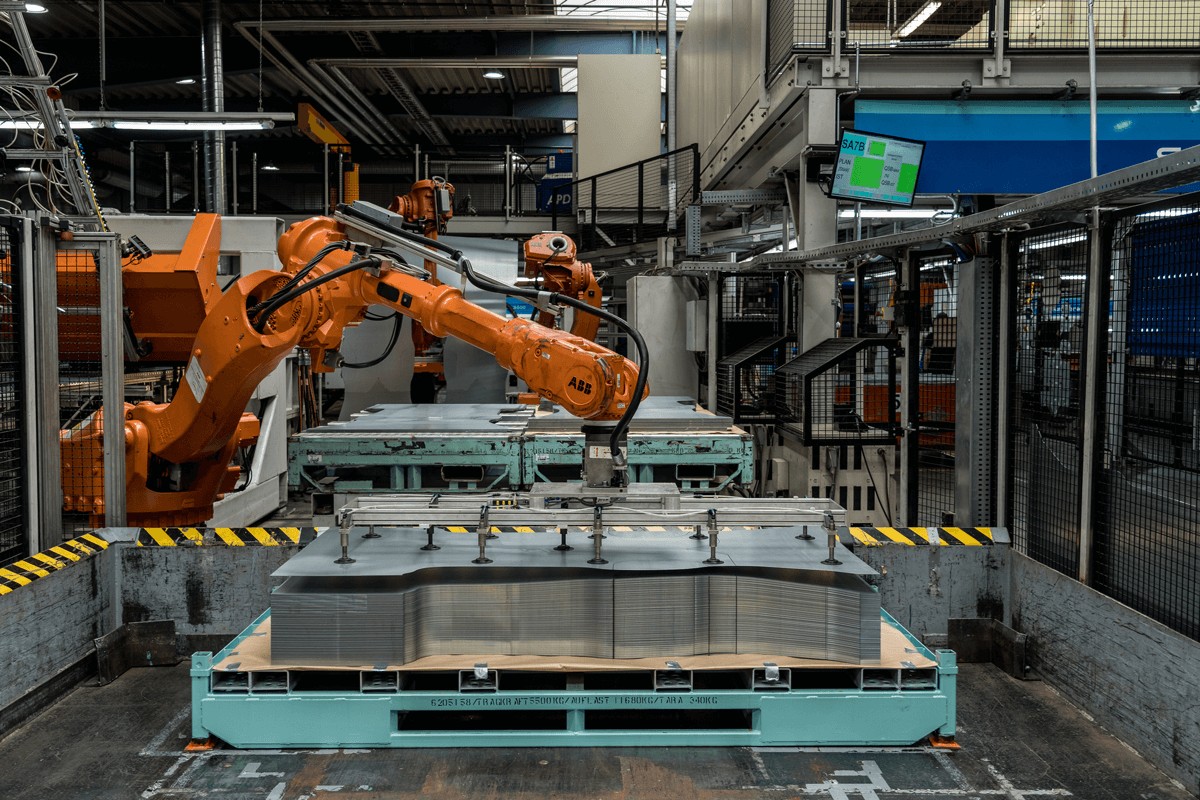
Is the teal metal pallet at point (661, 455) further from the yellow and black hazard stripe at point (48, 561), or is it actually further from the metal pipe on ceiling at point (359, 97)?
the metal pipe on ceiling at point (359, 97)

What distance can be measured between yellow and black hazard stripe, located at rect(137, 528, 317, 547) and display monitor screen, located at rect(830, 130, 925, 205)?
14.3 ft

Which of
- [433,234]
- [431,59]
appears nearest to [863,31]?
[433,234]

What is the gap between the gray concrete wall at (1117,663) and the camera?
361 cm

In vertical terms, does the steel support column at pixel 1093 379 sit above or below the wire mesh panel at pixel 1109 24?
below

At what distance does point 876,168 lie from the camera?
22.4 feet

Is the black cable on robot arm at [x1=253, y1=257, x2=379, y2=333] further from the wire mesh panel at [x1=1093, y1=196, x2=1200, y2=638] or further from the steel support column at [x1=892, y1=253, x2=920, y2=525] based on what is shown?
the wire mesh panel at [x1=1093, y1=196, x2=1200, y2=638]

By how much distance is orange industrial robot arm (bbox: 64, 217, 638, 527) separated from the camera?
14.9 feet

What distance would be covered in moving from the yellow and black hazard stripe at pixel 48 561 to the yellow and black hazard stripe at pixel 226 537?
237mm

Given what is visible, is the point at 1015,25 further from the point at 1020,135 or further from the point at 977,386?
the point at 977,386

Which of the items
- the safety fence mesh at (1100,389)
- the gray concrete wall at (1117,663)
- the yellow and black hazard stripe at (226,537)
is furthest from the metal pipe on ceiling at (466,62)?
the gray concrete wall at (1117,663)

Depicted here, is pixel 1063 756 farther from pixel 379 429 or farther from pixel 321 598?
pixel 379 429

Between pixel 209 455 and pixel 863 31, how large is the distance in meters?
6.11

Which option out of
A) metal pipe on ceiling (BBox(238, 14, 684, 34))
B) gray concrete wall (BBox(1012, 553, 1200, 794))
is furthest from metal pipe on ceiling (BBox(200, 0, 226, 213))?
gray concrete wall (BBox(1012, 553, 1200, 794))

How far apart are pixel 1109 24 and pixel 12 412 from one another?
8.57 metres
